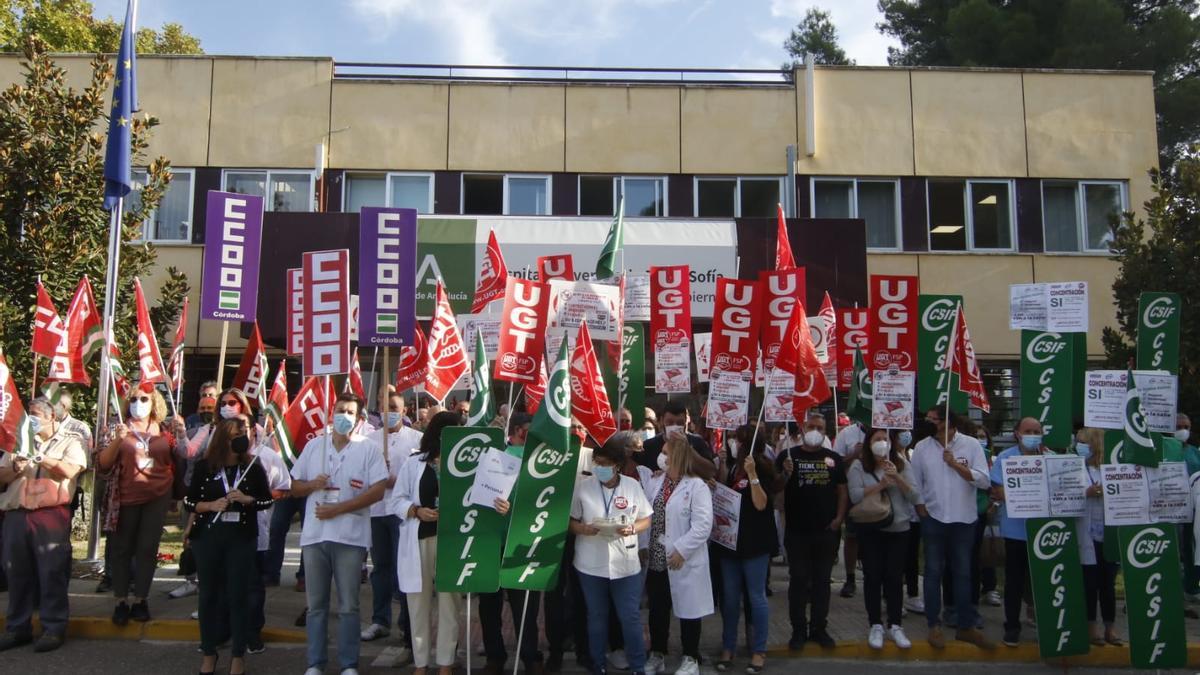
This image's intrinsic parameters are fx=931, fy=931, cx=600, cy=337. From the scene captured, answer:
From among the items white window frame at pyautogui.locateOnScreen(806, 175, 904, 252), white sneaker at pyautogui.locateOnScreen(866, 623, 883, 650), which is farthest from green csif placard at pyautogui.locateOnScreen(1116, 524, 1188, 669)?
white window frame at pyautogui.locateOnScreen(806, 175, 904, 252)

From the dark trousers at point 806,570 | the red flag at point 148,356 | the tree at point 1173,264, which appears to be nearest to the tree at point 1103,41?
the tree at point 1173,264

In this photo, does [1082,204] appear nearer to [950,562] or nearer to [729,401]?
[729,401]

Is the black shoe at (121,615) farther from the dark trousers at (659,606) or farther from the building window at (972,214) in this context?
the building window at (972,214)

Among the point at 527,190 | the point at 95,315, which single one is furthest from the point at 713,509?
the point at 527,190

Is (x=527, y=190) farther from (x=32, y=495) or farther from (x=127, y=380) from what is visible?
(x=32, y=495)

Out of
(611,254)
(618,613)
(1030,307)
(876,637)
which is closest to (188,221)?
(611,254)

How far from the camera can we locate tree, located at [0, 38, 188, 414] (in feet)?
37.1

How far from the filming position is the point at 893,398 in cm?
902

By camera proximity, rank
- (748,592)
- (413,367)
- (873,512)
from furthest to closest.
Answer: (413,367)
(873,512)
(748,592)

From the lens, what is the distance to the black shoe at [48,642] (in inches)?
303

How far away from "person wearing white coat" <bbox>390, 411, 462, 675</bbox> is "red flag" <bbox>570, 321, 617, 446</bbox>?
4.52 ft

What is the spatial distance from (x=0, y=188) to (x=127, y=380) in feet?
8.92

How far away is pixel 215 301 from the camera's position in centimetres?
965

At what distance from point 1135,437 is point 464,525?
530 centimetres
